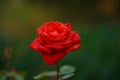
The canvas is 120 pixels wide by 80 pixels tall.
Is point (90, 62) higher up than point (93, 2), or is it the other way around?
point (93, 2)

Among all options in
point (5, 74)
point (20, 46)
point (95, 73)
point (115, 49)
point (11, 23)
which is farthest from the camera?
point (11, 23)

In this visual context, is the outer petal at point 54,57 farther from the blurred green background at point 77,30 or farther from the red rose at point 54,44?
the blurred green background at point 77,30

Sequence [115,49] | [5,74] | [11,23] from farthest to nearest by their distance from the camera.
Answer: [11,23] < [115,49] < [5,74]

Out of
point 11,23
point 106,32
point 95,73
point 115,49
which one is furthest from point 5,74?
point 11,23

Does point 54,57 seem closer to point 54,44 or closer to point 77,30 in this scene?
point 54,44

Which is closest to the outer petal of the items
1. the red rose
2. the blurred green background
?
the red rose

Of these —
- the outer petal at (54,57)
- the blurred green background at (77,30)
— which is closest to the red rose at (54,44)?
the outer petal at (54,57)

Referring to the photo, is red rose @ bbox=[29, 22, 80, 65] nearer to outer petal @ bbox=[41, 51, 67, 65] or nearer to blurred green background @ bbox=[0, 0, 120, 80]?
outer petal @ bbox=[41, 51, 67, 65]

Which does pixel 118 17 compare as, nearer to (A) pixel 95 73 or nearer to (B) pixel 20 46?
(B) pixel 20 46
